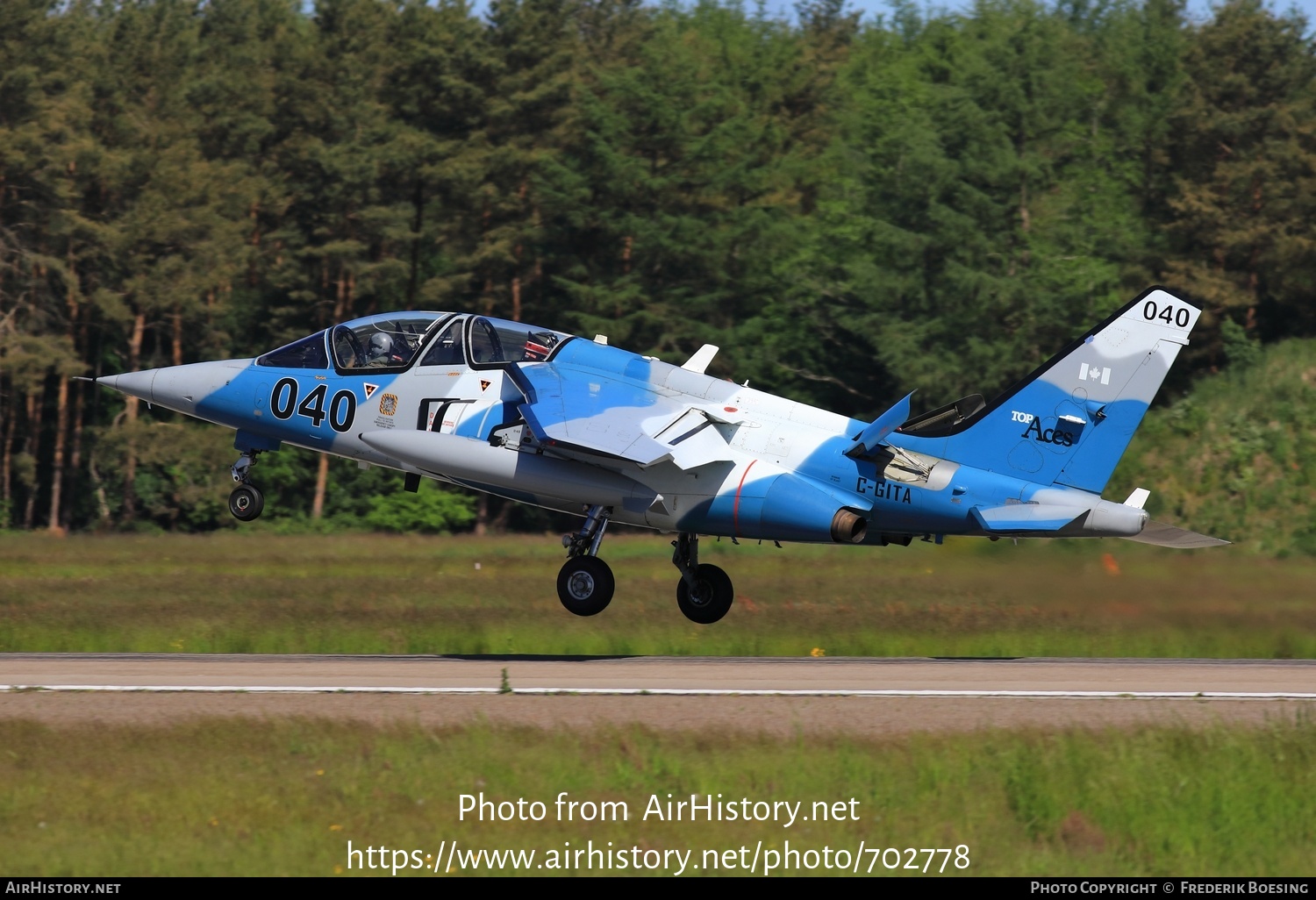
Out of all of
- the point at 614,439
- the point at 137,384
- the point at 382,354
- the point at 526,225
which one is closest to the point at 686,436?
the point at 614,439

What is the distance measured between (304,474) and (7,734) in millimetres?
42546

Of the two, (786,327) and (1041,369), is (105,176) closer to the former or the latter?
(786,327)

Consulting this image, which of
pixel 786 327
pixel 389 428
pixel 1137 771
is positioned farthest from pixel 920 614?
pixel 786 327

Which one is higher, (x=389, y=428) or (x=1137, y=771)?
(x=389, y=428)

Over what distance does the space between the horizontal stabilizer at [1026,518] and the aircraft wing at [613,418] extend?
3326 mm

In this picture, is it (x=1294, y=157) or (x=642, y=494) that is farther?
(x=1294, y=157)

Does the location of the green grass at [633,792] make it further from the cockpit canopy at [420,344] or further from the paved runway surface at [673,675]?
the cockpit canopy at [420,344]

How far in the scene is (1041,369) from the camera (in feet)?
65.1

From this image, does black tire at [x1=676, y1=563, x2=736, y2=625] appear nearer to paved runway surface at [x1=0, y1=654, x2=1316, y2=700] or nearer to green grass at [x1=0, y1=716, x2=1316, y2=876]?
paved runway surface at [x1=0, y1=654, x2=1316, y2=700]

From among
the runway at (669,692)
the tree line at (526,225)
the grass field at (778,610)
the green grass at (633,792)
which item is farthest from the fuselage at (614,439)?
the tree line at (526,225)

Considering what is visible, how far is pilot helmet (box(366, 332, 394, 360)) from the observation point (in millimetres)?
21797

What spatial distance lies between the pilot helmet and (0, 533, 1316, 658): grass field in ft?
13.0

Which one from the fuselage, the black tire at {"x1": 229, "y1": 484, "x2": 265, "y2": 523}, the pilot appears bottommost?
the black tire at {"x1": 229, "y1": 484, "x2": 265, "y2": 523}

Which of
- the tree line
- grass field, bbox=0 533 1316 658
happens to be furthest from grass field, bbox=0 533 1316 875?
the tree line
